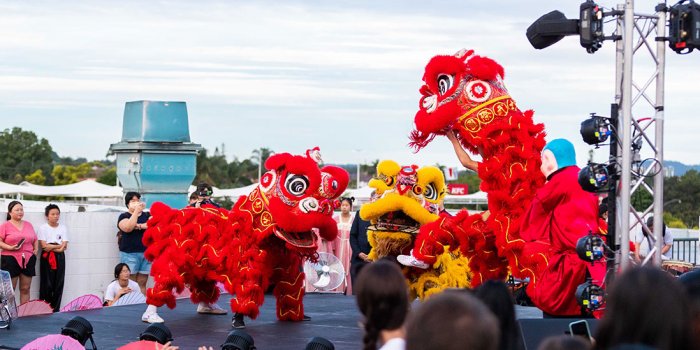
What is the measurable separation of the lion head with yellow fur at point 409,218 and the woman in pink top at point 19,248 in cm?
366

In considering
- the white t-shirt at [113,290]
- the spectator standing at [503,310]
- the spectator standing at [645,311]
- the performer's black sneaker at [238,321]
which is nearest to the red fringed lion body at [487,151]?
the performer's black sneaker at [238,321]

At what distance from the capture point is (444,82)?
8039 millimetres

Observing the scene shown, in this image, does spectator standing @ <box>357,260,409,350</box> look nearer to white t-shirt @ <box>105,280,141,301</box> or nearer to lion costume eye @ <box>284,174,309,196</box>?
lion costume eye @ <box>284,174,309,196</box>

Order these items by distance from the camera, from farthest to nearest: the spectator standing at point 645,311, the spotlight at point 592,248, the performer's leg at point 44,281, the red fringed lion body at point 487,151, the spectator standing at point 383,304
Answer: the performer's leg at point 44,281 → the red fringed lion body at point 487,151 → the spotlight at point 592,248 → the spectator standing at point 383,304 → the spectator standing at point 645,311

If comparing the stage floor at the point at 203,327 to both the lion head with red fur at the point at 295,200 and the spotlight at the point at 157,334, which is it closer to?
the lion head with red fur at the point at 295,200

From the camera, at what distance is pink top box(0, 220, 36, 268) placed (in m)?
10.2

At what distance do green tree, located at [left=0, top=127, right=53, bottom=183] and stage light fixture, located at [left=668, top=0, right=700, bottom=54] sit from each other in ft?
147

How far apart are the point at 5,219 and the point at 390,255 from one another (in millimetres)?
4338

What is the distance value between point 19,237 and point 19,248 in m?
0.11

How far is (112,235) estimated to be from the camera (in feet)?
37.9

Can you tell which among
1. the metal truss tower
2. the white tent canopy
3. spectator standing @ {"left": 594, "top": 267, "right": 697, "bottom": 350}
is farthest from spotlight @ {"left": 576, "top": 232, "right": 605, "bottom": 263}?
the white tent canopy

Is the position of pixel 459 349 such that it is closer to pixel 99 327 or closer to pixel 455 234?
pixel 455 234

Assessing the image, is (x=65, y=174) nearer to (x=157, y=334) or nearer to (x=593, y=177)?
(x=157, y=334)

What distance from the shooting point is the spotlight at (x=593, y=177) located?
6.45 meters
